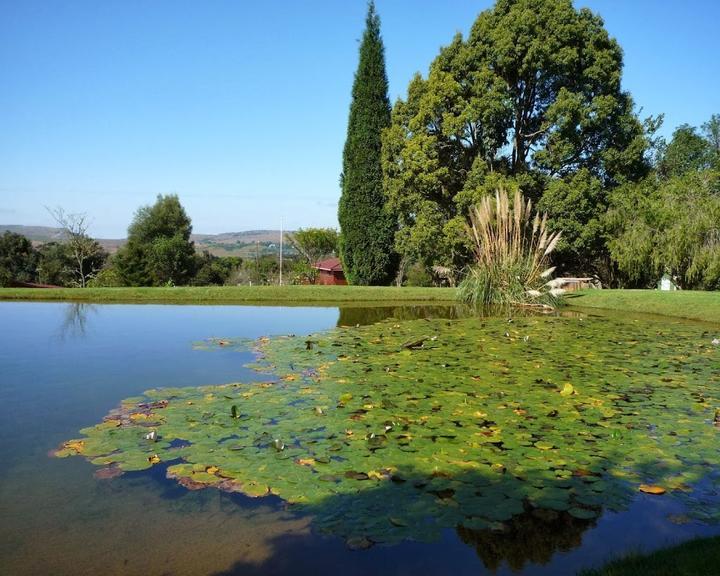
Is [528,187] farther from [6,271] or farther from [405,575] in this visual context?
[6,271]

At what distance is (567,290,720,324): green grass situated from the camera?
33.8 feet

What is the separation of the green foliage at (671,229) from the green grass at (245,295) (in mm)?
4834

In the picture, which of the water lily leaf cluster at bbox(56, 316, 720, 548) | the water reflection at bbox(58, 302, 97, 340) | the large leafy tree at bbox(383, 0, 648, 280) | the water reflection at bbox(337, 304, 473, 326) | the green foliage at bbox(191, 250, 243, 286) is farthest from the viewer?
the green foliage at bbox(191, 250, 243, 286)

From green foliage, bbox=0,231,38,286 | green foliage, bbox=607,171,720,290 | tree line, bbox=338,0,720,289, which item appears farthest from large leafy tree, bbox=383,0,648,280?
green foliage, bbox=0,231,38,286

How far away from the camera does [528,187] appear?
16.2 meters

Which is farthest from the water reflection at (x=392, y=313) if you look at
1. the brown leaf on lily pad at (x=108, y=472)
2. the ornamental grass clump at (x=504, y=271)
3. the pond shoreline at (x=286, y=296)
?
the brown leaf on lily pad at (x=108, y=472)

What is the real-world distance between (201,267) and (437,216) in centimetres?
1644

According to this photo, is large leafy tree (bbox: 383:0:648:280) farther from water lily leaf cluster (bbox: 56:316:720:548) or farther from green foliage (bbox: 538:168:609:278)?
water lily leaf cluster (bbox: 56:316:720:548)

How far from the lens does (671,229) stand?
1291cm

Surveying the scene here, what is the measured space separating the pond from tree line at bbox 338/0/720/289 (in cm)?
956

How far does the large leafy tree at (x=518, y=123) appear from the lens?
15.3 m

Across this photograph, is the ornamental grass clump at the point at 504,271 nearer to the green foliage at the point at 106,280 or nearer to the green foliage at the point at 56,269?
the green foliage at the point at 106,280

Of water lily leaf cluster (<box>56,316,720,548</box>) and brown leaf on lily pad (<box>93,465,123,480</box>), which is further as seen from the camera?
brown leaf on lily pad (<box>93,465,123,480</box>)

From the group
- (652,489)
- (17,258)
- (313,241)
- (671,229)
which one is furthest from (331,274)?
(652,489)
